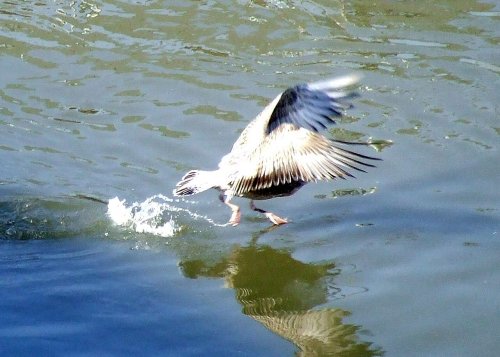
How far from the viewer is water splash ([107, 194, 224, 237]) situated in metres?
7.38

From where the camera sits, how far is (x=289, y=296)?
21.1ft

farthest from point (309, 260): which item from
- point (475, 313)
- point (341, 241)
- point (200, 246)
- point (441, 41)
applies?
point (441, 41)

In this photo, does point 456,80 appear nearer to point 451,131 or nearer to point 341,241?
point 451,131

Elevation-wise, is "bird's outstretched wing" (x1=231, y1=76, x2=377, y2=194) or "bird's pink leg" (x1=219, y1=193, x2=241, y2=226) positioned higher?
"bird's outstretched wing" (x1=231, y1=76, x2=377, y2=194)

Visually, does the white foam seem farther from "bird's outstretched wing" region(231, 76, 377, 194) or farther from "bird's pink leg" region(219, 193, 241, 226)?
"bird's outstretched wing" region(231, 76, 377, 194)

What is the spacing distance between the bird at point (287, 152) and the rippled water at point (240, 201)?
0.48 metres

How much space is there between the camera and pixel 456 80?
949 centimetres

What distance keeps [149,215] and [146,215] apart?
0.02m

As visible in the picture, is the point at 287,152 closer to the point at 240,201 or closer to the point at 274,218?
the point at 274,218

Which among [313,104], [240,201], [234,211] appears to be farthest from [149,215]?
[313,104]

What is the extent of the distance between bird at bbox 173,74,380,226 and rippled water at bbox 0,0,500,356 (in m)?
0.48

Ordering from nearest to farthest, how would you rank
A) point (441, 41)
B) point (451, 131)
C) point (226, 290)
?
point (226, 290) < point (451, 131) < point (441, 41)

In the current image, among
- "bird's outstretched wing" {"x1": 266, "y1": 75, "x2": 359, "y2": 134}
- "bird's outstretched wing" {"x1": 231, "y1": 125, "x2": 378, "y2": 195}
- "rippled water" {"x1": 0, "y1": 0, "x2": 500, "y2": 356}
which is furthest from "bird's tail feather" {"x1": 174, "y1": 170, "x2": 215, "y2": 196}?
"bird's outstretched wing" {"x1": 266, "y1": 75, "x2": 359, "y2": 134}

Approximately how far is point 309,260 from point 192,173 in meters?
1.07
